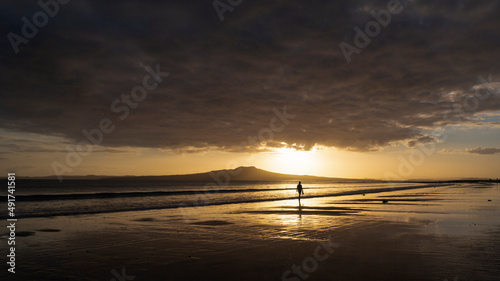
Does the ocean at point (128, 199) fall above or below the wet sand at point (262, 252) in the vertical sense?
below

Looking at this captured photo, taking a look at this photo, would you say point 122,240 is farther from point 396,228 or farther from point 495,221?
point 495,221

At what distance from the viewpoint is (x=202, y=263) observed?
11.2 metres

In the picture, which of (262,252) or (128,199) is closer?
(262,252)

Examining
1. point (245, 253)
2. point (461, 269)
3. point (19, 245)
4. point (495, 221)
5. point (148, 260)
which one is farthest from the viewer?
point (495, 221)

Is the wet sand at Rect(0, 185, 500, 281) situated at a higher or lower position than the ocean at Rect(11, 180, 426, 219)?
higher

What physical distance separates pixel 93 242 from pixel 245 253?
23.6 ft

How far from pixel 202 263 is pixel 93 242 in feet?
22.0

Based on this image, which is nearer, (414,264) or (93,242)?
(414,264)

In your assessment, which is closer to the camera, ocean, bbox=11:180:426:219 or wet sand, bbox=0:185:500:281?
wet sand, bbox=0:185:500:281

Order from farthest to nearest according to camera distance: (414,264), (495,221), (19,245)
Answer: (495,221) < (19,245) < (414,264)

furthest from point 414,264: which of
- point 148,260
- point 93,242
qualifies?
point 93,242

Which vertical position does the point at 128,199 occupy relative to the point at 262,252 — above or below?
below

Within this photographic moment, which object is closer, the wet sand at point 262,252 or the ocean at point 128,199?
the wet sand at point 262,252

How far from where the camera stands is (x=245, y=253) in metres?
12.7
